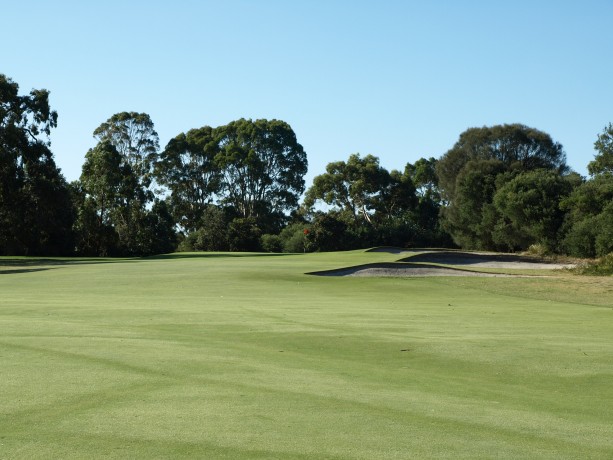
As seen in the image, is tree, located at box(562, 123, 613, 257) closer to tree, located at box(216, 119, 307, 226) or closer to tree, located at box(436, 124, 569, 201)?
tree, located at box(436, 124, 569, 201)

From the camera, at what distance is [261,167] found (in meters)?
89.7

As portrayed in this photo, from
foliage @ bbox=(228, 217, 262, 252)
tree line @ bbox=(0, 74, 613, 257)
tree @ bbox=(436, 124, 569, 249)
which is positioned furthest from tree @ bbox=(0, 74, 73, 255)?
tree @ bbox=(436, 124, 569, 249)

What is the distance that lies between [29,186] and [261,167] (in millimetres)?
34387

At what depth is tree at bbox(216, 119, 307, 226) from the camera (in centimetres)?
8956

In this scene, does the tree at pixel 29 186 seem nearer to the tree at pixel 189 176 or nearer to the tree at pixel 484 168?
the tree at pixel 189 176

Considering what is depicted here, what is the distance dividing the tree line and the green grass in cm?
4001

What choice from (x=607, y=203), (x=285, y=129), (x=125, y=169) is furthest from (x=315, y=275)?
(x=285, y=129)

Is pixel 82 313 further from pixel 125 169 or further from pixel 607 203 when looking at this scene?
pixel 125 169

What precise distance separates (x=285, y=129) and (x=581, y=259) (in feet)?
153

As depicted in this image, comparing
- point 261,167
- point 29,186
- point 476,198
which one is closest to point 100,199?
point 29,186

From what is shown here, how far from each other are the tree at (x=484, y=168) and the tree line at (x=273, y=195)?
4.8 inches

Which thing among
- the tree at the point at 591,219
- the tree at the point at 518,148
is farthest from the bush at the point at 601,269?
the tree at the point at 518,148

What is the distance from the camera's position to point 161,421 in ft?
19.4

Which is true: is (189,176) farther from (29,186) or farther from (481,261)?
(481,261)
